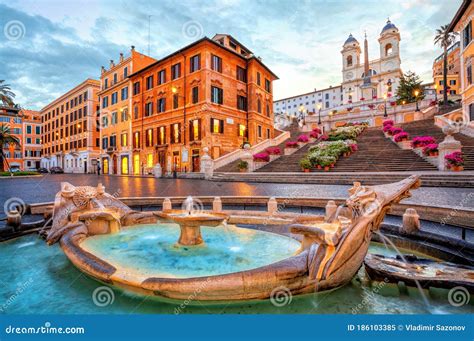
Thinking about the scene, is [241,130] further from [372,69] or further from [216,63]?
[372,69]

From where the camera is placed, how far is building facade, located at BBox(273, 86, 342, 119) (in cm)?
8744

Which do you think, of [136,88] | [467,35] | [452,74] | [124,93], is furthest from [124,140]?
[452,74]

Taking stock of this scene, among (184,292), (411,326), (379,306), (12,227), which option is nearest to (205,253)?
(184,292)

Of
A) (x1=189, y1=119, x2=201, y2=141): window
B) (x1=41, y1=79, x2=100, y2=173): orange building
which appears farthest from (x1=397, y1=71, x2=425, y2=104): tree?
(x1=41, y1=79, x2=100, y2=173): orange building

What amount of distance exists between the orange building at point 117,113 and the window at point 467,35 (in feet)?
129

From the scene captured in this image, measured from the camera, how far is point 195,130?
95.7ft

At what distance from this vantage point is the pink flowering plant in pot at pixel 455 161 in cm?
1407

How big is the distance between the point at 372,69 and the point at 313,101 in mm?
23540

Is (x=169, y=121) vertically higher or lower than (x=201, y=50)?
lower

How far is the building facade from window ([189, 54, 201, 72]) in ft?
178

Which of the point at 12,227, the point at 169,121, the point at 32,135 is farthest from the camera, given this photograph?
the point at 32,135

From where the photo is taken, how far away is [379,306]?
3115 mm

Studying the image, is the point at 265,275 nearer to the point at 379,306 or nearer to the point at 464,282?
the point at 379,306

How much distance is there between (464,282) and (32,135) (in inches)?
3438
